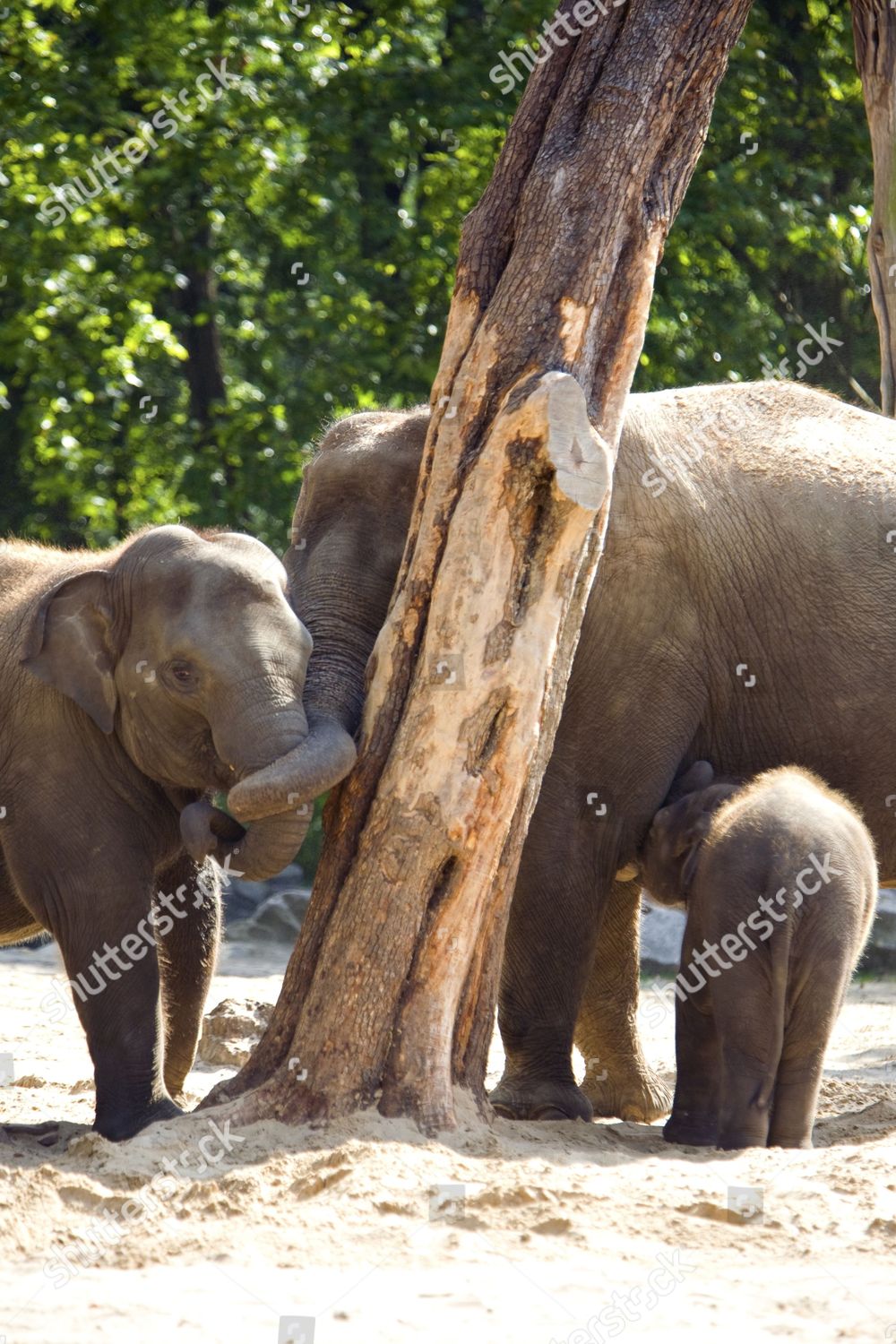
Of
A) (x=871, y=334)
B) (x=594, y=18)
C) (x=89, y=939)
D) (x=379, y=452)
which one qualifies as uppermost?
(x=871, y=334)

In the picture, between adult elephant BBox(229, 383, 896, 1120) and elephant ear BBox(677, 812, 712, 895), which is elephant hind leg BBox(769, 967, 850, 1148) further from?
adult elephant BBox(229, 383, 896, 1120)

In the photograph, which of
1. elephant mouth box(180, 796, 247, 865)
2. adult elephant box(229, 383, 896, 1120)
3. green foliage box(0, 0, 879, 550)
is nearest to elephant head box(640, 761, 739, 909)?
adult elephant box(229, 383, 896, 1120)

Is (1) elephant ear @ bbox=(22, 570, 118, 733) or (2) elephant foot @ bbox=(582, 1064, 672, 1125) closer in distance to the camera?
(1) elephant ear @ bbox=(22, 570, 118, 733)

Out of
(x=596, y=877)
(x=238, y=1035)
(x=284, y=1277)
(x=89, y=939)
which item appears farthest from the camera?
(x=238, y=1035)

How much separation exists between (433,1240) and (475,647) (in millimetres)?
1817

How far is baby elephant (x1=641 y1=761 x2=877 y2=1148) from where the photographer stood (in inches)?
216

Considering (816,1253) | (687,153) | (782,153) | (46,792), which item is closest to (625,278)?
(687,153)

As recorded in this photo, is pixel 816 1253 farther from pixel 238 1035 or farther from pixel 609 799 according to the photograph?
pixel 238 1035

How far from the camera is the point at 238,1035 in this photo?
26.6 ft

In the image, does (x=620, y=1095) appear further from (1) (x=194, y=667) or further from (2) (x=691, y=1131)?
(1) (x=194, y=667)

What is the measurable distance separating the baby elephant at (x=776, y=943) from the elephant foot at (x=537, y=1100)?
0.61 meters

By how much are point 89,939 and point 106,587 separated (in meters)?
1.20

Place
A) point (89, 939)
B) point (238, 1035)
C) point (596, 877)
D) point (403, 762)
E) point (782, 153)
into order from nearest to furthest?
point (403, 762)
point (89, 939)
point (596, 877)
point (238, 1035)
point (782, 153)

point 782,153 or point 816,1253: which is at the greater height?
point 782,153
